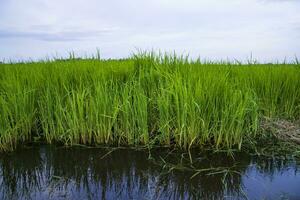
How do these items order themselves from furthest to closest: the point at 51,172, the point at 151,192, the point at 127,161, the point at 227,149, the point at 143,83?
1. the point at 143,83
2. the point at 227,149
3. the point at 127,161
4. the point at 51,172
5. the point at 151,192

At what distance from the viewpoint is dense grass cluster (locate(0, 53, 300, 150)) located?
373 cm

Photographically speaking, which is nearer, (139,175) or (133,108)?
(139,175)

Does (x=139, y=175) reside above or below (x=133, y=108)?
below

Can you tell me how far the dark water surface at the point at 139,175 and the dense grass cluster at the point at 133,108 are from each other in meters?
0.24

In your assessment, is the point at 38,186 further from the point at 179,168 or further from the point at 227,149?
the point at 227,149

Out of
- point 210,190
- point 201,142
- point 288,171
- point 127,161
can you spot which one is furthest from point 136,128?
point 288,171

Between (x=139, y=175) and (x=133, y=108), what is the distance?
3.66ft

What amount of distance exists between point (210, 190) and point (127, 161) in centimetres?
98

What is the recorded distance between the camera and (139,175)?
319 cm

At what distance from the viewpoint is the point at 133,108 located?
4125mm

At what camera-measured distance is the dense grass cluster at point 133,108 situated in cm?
373

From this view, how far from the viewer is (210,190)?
9.52 feet

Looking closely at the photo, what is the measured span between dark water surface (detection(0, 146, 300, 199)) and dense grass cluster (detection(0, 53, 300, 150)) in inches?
9.4

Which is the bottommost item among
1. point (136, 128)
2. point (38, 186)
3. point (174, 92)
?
point (38, 186)
